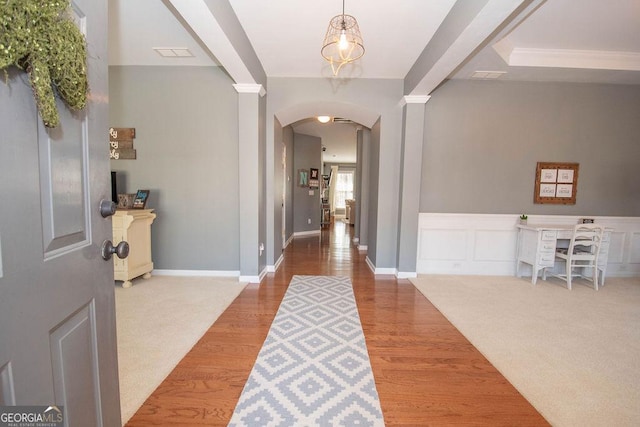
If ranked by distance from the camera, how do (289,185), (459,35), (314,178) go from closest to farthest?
(459,35), (289,185), (314,178)

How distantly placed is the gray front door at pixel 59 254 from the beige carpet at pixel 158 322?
83 centimetres

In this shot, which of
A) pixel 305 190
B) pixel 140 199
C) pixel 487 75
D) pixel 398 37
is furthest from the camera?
pixel 305 190

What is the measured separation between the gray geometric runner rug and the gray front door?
792mm

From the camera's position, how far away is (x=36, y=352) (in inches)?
29.6

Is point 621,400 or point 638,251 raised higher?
point 638,251

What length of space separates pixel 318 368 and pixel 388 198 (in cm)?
277

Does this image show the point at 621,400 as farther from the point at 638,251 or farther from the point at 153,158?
the point at 153,158

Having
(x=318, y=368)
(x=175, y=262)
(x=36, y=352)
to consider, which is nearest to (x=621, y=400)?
(x=318, y=368)

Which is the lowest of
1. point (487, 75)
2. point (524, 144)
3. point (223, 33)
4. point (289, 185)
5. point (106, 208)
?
point (106, 208)

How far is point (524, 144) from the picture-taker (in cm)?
412

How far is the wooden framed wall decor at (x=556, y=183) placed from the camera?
4.12m

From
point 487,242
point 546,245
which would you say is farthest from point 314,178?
point 546,245

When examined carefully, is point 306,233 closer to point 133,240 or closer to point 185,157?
point 185,157

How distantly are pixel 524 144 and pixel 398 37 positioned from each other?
2.55 m
